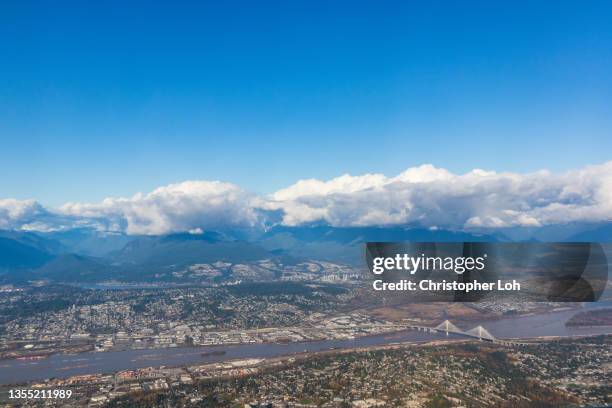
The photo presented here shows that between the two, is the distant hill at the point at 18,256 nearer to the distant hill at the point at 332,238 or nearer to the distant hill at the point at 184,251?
the distant hill at the point at 184,251

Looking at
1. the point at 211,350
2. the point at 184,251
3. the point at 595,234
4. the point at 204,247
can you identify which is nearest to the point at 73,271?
the point at 184,251

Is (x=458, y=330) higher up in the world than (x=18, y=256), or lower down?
higher up

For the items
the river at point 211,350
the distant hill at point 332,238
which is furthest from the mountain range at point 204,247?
the river at point 211,350

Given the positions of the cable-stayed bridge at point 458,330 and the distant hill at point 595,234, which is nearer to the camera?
the cable-stayed bridge at point 458,330

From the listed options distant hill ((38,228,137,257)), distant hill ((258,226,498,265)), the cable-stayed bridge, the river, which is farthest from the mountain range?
the river

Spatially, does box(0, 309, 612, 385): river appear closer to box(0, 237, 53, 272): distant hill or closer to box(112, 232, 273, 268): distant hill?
box(112, 232, 273, 268): distant hill

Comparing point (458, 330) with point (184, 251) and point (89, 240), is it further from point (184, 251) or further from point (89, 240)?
point (89, 240)

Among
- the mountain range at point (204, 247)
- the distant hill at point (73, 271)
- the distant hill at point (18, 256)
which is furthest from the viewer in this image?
the distant hill at point (18, 256)

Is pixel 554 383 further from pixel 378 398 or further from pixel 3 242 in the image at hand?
pixel 3 242

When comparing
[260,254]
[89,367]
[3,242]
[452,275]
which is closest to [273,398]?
[89,367]
